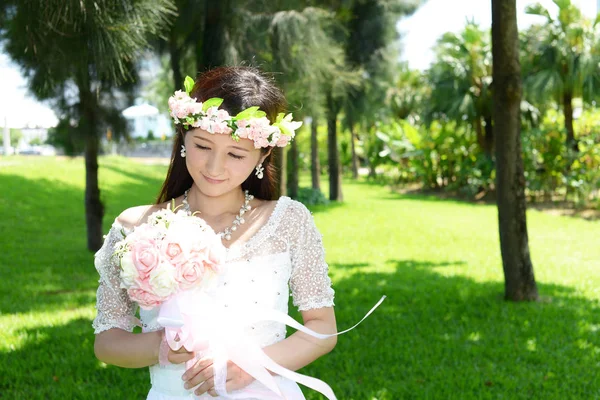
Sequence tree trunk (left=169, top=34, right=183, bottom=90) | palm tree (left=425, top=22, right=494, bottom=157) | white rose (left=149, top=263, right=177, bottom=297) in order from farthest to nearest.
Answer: palm tree (left=425, top=22, right=494, bottom=157) < tree trunk (left=169, top=34, right=183, bottom=90) < white rose (left=149, top=263, right=177, bottom=297)

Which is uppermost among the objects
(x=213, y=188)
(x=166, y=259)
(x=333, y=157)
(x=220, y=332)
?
(x=213, y=188)

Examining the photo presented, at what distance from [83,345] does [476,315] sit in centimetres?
334

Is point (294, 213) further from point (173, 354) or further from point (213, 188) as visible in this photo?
point (173, 354)

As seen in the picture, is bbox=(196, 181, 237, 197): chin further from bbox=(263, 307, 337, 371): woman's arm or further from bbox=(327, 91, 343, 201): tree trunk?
bbox=(327, 91, 343, 201): tree trunk

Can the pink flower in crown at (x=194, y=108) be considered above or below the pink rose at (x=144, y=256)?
above

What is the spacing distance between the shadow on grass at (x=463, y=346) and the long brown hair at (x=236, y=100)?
7.65 feet

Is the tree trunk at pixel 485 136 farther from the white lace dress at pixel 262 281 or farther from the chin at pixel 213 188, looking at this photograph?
the chin at pixel 213 188

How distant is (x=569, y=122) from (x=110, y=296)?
17894 millimetres

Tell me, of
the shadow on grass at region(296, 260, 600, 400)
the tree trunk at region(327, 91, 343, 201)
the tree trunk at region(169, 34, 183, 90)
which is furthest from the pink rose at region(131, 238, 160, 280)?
the tree trunk at region(327, 91, 343, 201)

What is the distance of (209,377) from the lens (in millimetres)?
1838

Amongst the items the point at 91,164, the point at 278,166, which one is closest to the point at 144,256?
the point at 278,166

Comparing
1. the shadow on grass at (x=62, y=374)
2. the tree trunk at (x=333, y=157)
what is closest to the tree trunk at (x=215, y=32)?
the shadow on grass at (x=62, y=374)

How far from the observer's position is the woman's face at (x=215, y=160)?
2012 millimetres

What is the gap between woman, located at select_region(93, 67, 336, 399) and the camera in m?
1.98
